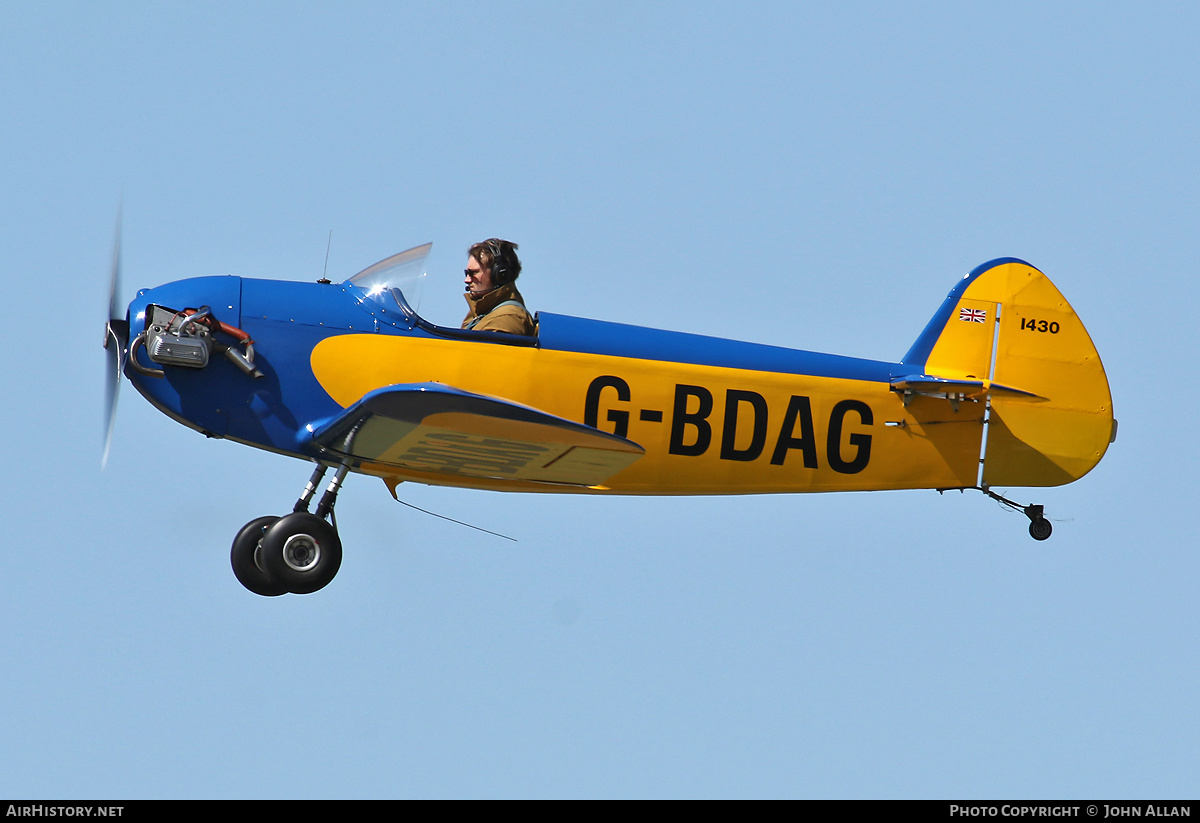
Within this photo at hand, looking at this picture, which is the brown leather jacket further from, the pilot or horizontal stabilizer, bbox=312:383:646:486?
horizontal stabilizer, bbox=312:383:646:486

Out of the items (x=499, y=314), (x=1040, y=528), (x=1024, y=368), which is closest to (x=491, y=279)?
(x=499, y=314)

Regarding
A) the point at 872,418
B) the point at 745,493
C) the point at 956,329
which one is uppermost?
the point at 956,329

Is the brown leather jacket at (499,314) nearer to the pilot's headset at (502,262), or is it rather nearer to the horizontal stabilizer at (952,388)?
the pilot's headset at (502,262)

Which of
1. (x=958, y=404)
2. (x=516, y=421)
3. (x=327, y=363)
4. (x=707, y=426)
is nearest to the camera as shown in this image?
(x=516, y=421)

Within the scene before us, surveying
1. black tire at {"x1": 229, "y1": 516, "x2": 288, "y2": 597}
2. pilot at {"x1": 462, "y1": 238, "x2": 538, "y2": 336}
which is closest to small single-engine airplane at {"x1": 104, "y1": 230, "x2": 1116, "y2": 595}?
black tire at {"x1": 229, "y1": 516, "x2": 288, "y2": 597}

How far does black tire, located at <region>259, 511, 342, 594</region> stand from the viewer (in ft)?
29.5

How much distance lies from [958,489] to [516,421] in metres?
3.98

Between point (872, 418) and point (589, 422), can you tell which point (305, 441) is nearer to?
point (589, 422)

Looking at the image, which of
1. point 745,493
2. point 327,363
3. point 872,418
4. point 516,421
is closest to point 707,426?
point 745,493

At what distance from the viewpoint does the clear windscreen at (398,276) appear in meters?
9.45

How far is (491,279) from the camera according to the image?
977 cm

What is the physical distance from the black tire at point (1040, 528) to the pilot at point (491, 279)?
168 inches

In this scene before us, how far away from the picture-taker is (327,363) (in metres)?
9.24

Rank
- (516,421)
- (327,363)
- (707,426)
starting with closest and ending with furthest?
(516,421)
(327,363)
(707,426)
